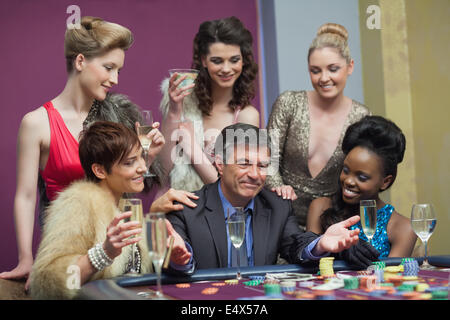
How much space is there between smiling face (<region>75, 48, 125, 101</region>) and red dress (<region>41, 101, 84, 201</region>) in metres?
0.22

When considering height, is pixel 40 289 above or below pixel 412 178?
below

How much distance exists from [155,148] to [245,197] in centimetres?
60

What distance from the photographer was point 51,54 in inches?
181

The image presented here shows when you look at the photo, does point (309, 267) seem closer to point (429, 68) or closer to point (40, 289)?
point (40, 289)

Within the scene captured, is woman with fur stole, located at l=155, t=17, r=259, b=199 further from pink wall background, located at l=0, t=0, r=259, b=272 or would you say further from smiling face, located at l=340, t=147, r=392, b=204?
pink wall background, located at l=0, t=0, r=259, b=272

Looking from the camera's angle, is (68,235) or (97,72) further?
(97,72)

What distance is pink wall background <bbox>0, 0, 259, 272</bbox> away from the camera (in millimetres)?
4484

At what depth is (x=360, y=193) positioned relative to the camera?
3248 mm

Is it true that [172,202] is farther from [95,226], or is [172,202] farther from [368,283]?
[368,283]

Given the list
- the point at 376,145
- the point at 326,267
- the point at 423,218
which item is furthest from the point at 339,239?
the point at 376,145

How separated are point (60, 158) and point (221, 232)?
0.94 m

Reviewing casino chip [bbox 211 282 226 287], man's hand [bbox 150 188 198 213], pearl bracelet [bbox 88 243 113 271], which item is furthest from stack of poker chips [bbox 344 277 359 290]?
man's hand [bbox 150 188 198 213]
